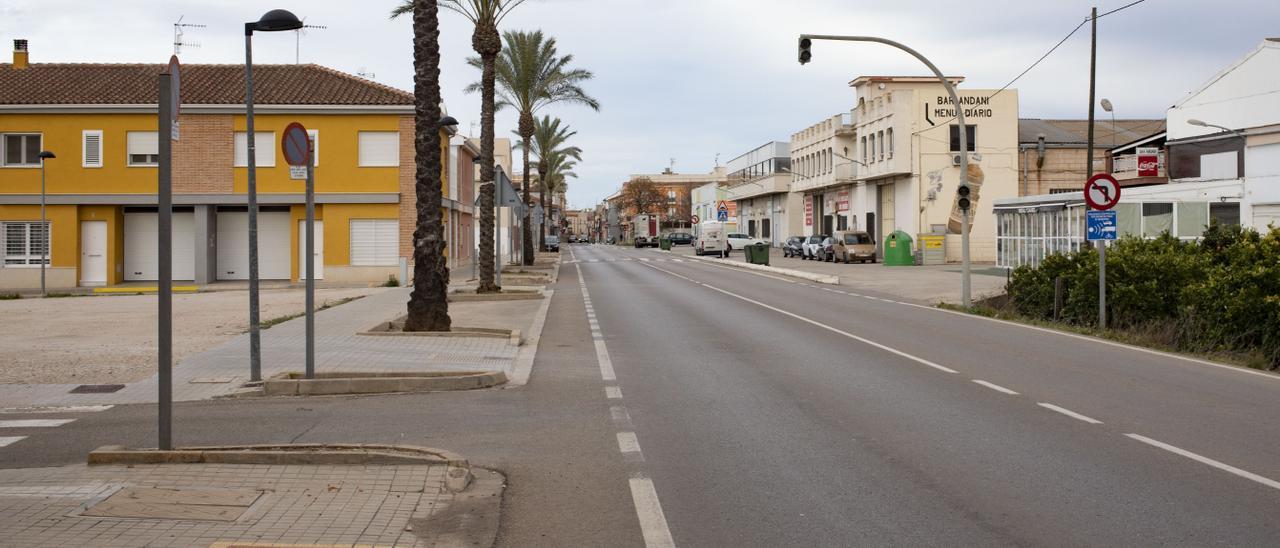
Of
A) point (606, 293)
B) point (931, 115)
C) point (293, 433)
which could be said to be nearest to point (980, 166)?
point (931, 115)

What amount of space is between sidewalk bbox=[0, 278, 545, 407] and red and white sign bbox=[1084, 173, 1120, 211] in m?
9.78

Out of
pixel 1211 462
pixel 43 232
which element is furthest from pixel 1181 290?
pixel 43 232

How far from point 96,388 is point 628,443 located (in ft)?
21.3

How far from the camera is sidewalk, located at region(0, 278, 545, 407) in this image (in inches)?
435

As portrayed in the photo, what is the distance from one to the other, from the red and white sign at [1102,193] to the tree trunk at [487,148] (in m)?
15.3

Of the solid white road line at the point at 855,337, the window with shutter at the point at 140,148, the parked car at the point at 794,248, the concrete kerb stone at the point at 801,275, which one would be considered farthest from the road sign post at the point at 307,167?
the parked car at the point at 794,248

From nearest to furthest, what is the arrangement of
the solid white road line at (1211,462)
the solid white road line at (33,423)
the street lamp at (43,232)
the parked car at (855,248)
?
the solid white road line at (1211,462)
the solid white road line at (33,423)
the street lamp at (43,232)
the parked car at (855,248)

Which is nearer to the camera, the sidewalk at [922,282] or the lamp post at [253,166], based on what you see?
the lamp post at [253,166]

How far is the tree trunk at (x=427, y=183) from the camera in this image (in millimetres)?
16578

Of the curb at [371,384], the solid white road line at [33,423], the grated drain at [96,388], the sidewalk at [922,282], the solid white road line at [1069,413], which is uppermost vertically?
the sidewalk at [922,282]

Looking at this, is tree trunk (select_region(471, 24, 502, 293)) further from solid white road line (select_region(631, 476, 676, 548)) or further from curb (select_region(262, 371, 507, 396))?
solid white road line (select_region(631, 476, 676, 548))

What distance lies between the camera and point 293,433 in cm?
879

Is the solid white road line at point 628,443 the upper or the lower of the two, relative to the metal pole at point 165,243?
lower

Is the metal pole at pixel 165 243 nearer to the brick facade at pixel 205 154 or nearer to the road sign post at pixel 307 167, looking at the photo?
the road sign post at pixel 307 167
